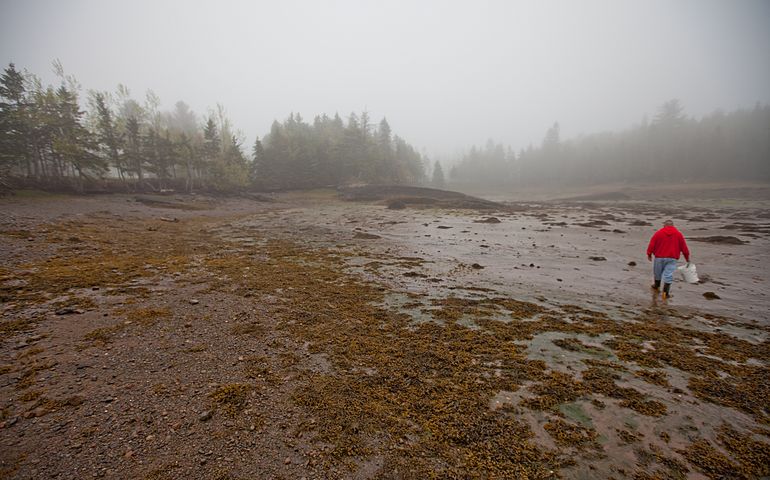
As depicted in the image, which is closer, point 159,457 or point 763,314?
point 159,457

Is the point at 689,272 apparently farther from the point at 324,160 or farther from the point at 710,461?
the point at 324,160

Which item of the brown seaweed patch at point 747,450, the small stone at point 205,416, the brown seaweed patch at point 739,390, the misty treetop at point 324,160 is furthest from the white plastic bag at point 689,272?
the misty treetop at point 324,160

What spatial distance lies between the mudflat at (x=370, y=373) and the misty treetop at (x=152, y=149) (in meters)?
39.0

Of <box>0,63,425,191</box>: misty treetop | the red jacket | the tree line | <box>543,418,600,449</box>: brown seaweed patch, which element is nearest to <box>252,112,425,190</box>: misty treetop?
<box>0,63,425,191</box>: misty treetop

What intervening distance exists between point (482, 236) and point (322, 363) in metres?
17.6

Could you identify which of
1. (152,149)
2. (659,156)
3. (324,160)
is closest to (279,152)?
(324,160)

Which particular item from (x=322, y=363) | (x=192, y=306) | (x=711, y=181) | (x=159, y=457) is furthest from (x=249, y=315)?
(x=711, y=181)

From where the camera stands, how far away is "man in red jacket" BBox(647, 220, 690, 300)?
29.5 ft

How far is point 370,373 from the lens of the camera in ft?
16.3

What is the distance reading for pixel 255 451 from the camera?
3381 mm

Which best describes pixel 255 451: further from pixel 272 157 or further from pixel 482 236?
pixel 272 157

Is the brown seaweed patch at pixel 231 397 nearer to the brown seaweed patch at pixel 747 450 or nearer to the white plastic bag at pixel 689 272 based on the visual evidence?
the brown seaweed patch at pixel 747 450

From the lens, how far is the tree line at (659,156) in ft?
257

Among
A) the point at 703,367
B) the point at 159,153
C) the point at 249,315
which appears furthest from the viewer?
the point at 159,153
